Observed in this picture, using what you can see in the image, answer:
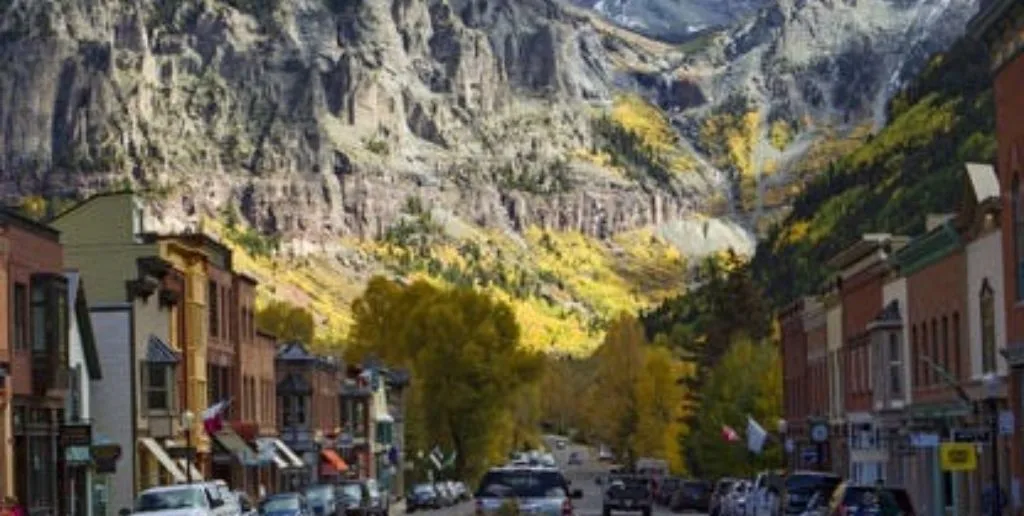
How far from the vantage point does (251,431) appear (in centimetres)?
8988

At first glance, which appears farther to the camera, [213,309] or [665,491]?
[665,491]

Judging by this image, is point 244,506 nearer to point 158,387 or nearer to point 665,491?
point 158,387

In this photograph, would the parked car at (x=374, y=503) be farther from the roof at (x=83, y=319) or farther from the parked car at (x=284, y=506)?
the roof at (x=83, y=319)

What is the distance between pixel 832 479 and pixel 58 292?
66.3 feet

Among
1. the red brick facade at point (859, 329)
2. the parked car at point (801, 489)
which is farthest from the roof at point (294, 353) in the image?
the parked car at point (801, 489)

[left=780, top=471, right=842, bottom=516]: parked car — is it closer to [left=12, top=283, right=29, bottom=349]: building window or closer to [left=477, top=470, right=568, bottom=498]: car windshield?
[left=477, top=470, right=568, bottom=498]: car windshield

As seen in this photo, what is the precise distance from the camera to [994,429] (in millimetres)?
48875

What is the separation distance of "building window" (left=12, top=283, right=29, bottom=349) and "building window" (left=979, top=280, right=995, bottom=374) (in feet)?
78.7

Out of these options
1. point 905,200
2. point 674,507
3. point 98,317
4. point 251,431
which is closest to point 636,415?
point 905,200

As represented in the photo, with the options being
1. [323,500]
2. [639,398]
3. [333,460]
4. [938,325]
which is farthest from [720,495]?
[639,398]

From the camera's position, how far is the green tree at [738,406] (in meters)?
109

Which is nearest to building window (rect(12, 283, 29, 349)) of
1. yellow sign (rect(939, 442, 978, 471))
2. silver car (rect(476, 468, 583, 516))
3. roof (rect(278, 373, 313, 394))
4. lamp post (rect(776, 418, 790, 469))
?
silver car (rect(476, 468, 583, 516))

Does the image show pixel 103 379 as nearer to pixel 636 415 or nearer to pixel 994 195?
pixel 994 195

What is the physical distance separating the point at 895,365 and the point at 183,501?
32835 millimetres
